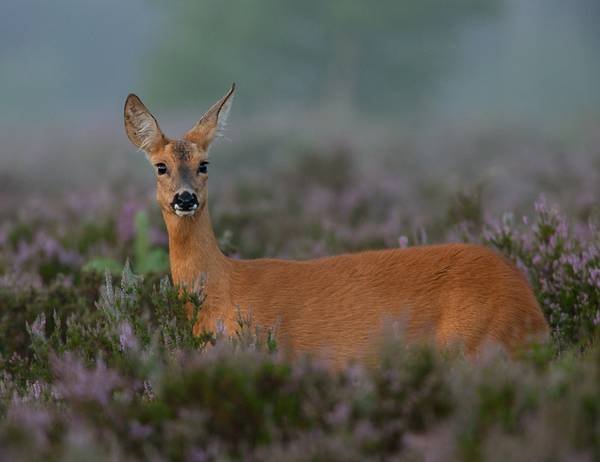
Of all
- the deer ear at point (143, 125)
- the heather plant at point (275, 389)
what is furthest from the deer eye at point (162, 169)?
the heather plant at point (275, 389)

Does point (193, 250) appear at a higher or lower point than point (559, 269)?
higher

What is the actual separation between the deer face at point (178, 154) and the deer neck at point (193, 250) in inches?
3.4

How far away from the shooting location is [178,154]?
562cm

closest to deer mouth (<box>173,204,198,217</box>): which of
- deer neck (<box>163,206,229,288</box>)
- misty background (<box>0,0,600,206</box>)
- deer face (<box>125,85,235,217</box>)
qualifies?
deer face (<box>125,85,235,217</box>)

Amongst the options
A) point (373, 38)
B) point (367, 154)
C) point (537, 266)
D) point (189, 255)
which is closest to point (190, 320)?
point (189, 255)

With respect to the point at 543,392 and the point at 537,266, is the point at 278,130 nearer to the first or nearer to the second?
the point at 537,266

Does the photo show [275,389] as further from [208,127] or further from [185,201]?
[208,127]

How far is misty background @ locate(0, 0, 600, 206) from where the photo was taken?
20.7m

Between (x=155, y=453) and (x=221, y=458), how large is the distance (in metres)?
0.42

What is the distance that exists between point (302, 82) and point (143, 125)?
4043cm

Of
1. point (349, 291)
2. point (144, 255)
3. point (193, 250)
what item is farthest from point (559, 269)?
point (144, 255)

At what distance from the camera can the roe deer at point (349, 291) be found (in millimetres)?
4809

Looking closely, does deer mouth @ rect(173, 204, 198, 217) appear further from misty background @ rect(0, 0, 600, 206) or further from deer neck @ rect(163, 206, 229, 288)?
misty background @ rect(0, 0, 600, 206)

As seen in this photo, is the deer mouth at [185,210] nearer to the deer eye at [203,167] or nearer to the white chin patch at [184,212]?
the white chin patch at [184,212]
